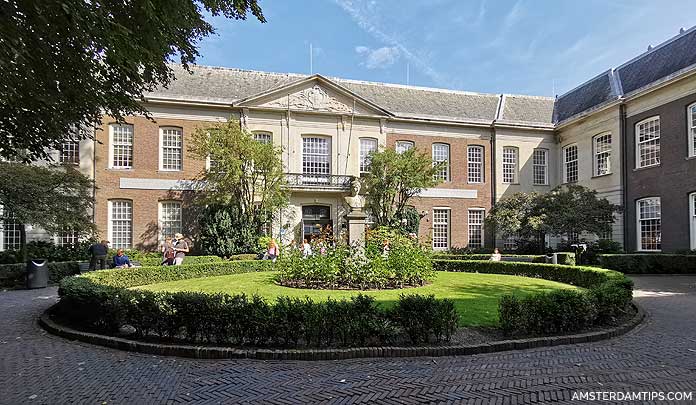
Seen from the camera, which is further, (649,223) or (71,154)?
(71,154)

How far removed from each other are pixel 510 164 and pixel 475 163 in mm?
2343

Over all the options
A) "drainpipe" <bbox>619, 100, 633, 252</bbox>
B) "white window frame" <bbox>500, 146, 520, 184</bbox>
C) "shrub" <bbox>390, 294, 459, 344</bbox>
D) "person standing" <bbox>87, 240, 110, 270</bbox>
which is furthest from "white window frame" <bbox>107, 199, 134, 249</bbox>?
"drainpipe" <bbox>619, 100, 633, 252</bbox>

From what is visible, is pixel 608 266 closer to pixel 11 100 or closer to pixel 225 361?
pixel 225 361

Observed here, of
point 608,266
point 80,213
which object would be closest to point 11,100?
point 80,213

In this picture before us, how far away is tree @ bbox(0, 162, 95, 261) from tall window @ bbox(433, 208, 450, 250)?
18.1 meters

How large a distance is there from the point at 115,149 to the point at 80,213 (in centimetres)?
604

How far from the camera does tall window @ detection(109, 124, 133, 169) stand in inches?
914

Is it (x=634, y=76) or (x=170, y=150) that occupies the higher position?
(x=634, y=76)

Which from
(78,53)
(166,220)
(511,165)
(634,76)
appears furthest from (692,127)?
(166,220)

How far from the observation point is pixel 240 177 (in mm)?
21734

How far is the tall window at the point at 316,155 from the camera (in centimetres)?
2566

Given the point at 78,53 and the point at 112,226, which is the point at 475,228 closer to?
the point at 112,226

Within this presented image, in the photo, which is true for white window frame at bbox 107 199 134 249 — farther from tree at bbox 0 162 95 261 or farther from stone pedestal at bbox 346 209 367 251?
stone pedestal at bbox 346 209 367 251

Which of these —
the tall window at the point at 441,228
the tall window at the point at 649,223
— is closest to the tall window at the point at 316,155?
the tall window at the point at 441,228
